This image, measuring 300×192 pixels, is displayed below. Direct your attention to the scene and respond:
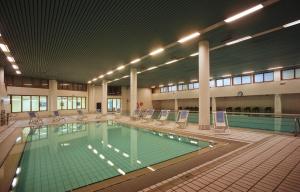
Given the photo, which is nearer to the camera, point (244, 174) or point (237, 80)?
point (244, 174)

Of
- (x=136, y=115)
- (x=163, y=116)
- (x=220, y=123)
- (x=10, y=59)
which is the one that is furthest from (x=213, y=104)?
(x=10, y=59)

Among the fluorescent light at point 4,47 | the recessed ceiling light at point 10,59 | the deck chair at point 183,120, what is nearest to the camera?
the fluorescent light at point 4,47

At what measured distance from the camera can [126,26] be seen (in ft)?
20.8

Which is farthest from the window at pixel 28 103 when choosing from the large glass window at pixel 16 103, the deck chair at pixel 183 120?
the deck chair at pixel 183 120

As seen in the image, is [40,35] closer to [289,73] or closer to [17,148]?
[17,148]

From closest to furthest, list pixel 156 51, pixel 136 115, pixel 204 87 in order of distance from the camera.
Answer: pixel 204 87, pixel 156 51, pixel 136 115

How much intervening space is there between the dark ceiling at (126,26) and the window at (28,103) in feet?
31.7

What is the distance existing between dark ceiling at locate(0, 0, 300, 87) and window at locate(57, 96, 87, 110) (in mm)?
12005

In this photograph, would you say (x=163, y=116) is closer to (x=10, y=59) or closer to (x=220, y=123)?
(x=220, y=123)

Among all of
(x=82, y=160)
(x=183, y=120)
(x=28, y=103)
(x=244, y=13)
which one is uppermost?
(x=244, y=13)

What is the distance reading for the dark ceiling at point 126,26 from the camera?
503cm

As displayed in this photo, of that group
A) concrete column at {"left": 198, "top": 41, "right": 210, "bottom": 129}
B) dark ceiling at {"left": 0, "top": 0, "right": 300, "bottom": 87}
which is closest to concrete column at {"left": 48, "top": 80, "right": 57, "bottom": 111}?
dark ceiling at {"left": 0, "top": 0, "right": 300, "bottom": 87}

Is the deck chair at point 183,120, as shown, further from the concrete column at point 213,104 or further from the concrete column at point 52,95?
the concrete column at point 52,95

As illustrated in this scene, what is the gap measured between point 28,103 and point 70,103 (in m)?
4.63
